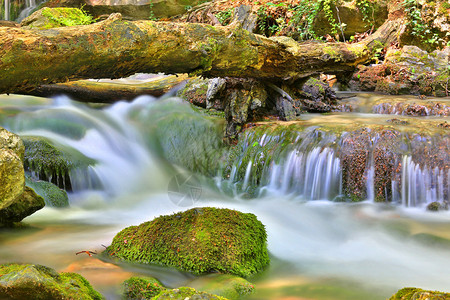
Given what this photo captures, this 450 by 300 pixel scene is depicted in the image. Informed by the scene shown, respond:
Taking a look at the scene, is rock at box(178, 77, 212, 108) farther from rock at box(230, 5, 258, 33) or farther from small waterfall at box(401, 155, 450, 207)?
small waterfall at box(401, 155, 450, 207)

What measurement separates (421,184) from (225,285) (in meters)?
3.39

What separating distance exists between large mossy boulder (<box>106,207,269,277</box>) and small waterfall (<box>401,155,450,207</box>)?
2.49 meters

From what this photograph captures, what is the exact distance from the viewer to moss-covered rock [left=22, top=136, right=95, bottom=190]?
6.03 m

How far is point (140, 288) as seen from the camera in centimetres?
295

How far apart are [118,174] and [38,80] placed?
3.52m

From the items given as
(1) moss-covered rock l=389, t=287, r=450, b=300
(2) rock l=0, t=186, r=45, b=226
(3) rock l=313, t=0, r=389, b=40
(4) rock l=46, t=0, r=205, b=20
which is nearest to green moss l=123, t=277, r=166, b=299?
(1) moss-covered rock l=389, t=287, r=450, b=300

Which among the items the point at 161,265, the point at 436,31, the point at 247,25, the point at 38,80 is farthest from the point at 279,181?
the point at 436,31

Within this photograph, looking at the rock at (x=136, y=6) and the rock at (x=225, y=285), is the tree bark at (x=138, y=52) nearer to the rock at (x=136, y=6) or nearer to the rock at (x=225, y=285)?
the rock at (x=225, y=285)

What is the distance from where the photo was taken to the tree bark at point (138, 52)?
11.0ft

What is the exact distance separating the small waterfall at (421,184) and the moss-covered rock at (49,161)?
4.75 m

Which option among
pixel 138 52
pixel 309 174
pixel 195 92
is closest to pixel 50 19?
pixel 195 92

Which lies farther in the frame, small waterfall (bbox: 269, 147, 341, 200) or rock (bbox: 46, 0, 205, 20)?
rock (bbox: 46, 0, 205, 20)

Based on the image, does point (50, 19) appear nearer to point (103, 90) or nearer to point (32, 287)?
point (103, 90)

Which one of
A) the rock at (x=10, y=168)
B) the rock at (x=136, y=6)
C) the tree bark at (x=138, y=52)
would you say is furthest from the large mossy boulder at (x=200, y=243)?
the rock at (x=136, y=6)
